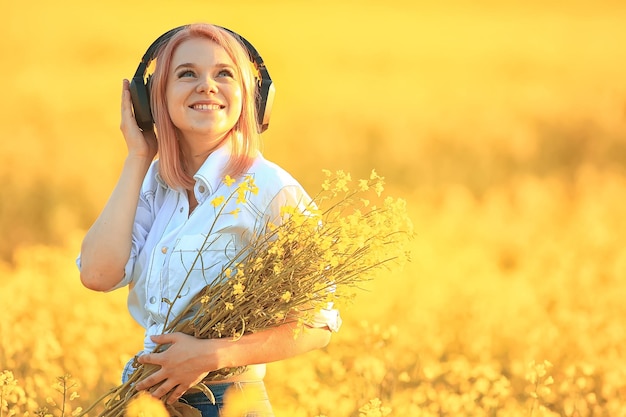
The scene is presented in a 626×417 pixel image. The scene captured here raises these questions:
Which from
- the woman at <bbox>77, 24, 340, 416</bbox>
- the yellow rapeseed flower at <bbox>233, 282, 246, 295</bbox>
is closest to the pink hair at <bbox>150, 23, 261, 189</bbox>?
the woman at <bbox>77, 24, 340, 416</bbox>

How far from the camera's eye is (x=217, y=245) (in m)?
3.29

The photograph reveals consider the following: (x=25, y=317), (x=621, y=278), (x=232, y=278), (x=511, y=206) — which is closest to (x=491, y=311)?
(x=621, y=278)

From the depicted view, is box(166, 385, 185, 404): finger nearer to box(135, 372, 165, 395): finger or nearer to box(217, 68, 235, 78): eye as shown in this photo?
box(135, 372, 165, 395): finger

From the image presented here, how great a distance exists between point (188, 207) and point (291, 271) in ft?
1.31

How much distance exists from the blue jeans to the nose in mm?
804

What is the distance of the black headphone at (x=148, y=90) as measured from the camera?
138 inches

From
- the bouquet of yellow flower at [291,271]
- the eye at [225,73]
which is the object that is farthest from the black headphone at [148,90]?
the bouquet of yellow flower at [291,271]

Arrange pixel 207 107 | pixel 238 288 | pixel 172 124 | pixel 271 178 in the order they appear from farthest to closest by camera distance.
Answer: pixel 172 124 < pixel 207 107 < pixel 271 178 < pixel 238 288

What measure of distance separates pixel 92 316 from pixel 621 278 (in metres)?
3.10

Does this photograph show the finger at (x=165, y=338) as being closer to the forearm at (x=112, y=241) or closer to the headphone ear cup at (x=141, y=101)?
the forearm at (x=112, y=241)

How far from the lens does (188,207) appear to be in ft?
11.1

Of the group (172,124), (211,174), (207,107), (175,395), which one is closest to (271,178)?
(211,174)

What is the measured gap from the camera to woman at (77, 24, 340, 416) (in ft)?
10.4

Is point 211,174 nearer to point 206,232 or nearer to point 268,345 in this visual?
point 206,232
